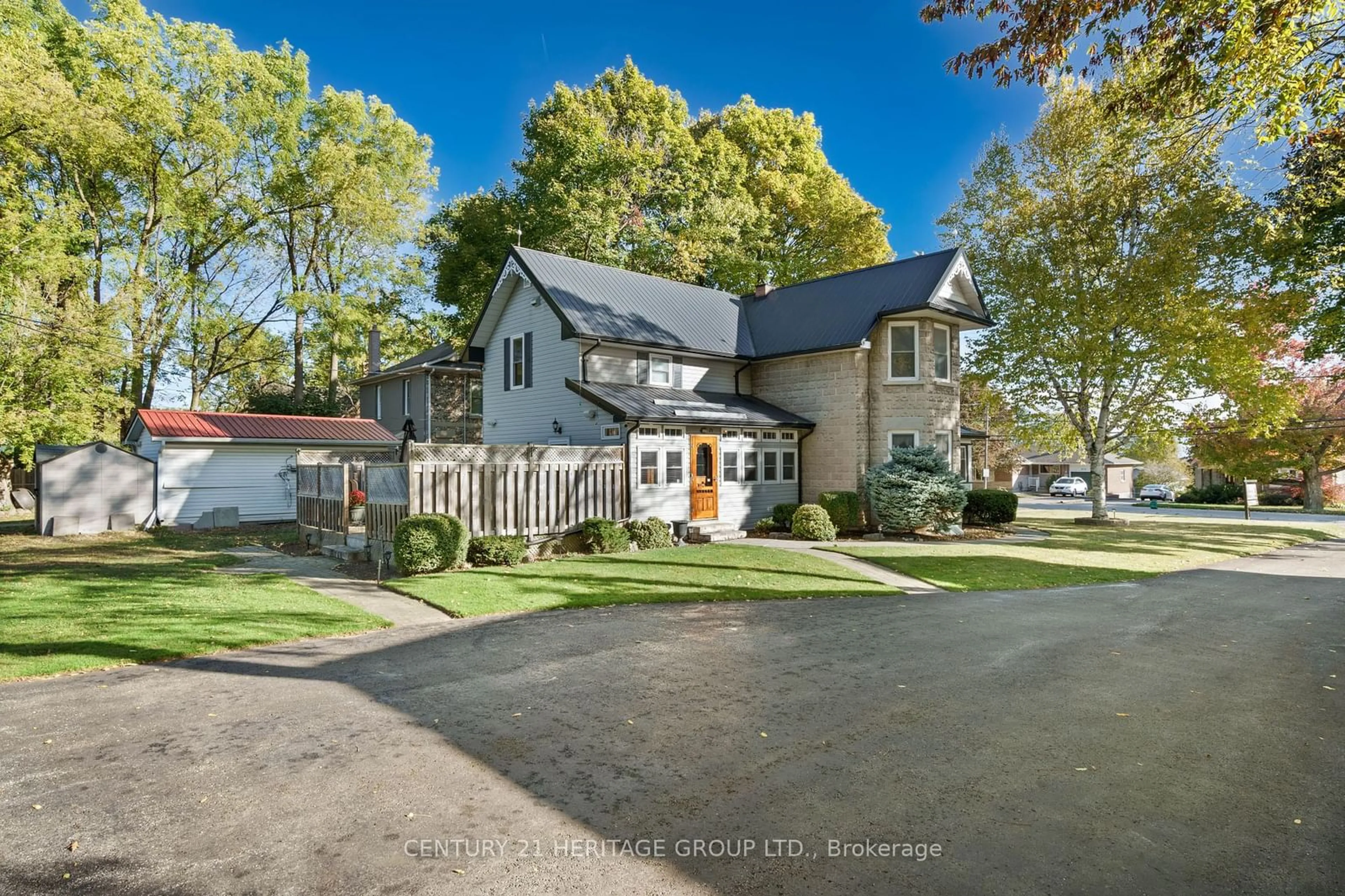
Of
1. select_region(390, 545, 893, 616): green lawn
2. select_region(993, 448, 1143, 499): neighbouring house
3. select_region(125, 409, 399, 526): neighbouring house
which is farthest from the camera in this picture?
select_region(993, 448, 1143, 499): neighbouring house

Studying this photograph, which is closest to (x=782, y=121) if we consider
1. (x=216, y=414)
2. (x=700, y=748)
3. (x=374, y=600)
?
(x=216, y=414)

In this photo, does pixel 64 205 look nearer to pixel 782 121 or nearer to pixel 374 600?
pixel 374 600

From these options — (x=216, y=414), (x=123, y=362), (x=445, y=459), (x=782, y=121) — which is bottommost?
(x=445, y=459)

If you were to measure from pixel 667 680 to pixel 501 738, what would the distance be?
1944 mm

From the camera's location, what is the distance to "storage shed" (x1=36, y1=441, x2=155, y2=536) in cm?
2052

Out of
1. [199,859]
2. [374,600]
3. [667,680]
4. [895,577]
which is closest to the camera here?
[199,859]

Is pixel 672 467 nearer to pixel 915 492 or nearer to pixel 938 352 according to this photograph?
pixel 915 492

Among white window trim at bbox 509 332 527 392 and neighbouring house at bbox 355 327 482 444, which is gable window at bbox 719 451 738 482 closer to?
white window trim at bbox 509 332 527 392

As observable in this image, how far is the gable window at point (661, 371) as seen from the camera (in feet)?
72.5

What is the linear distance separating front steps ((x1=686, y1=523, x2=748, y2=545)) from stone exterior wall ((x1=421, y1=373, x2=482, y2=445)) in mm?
15324

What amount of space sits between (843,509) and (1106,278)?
13829 mm

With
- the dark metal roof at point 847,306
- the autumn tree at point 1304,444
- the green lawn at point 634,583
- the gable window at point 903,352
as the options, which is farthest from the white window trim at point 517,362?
the autumn tree at point 1304,444

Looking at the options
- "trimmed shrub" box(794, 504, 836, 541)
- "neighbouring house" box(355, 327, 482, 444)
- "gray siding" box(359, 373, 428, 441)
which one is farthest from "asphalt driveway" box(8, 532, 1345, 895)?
"gray siding" box(359, 373, 428, 441)

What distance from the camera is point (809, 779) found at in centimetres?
444
